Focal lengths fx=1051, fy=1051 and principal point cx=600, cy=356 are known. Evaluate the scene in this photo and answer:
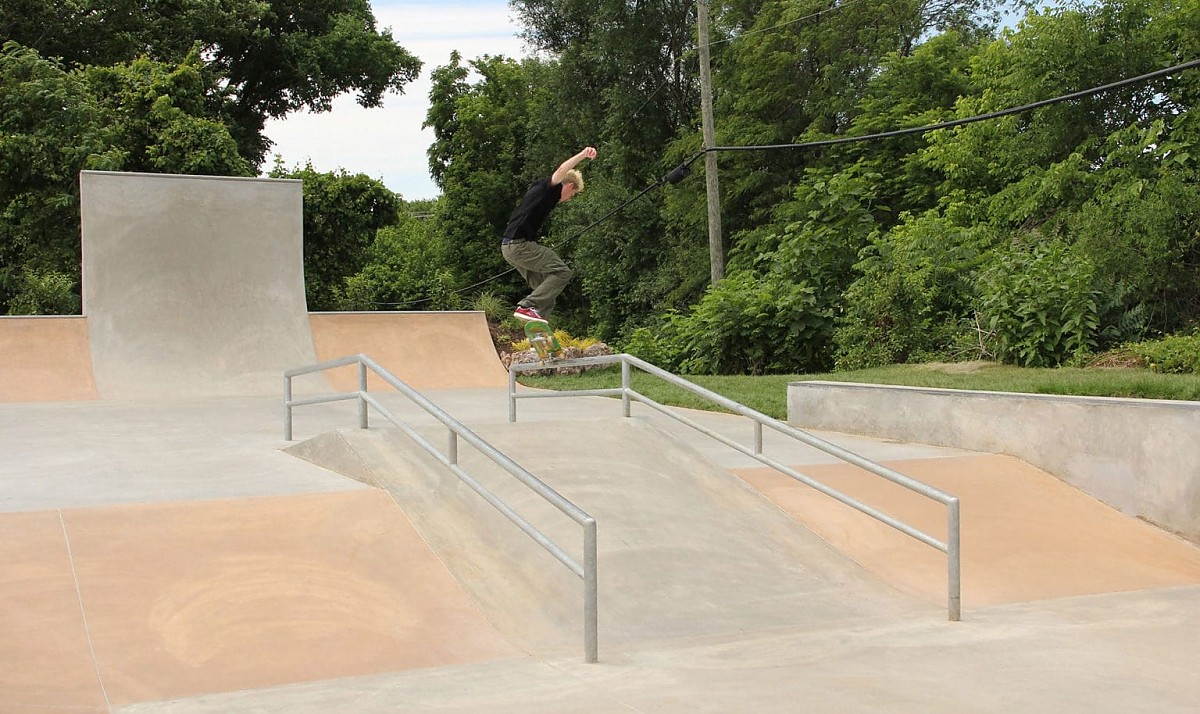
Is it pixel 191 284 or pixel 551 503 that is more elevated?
pixel 191 284

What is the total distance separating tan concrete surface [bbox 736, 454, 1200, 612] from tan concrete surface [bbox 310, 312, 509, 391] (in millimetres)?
6979

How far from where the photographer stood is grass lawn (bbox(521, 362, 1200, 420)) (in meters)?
9.10

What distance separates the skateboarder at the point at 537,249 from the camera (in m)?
8.05

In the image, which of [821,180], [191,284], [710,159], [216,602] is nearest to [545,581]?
[216,602]

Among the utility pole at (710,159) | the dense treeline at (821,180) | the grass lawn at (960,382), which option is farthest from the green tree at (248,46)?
the grass lawn at (960,382)

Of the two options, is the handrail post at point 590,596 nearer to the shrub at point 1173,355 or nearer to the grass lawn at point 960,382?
the grass lawn at point 960,382

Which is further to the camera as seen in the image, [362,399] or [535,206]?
[535,206]

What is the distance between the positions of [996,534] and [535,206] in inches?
159

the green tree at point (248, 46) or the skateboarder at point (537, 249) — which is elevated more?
the green tree at point (248, 46)

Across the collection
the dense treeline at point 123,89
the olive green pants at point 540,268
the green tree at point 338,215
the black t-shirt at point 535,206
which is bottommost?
the olive green pants at point 540,268

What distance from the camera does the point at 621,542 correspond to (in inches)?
234

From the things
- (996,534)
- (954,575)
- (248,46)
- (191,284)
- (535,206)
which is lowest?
(996,534)

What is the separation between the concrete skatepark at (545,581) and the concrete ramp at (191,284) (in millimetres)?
2530

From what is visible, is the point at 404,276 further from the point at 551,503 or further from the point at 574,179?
the point at 551,503
